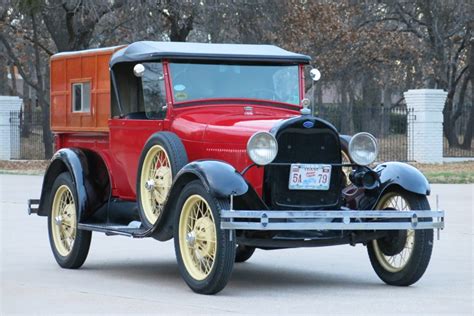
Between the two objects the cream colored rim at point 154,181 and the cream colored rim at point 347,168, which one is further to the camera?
the cream colored rim at point 347,168

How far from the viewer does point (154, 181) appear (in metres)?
10.0

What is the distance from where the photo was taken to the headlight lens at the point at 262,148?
920 cm

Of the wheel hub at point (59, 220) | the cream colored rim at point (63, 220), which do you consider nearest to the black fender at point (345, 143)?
the cream colored rim at point (63, 220)

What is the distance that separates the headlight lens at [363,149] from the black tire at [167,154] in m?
1.43

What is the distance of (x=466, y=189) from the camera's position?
23.5 metres

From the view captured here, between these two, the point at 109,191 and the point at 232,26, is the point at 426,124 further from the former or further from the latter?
the point at 109,191

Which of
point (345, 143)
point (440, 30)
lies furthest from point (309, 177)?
point (440, 30)

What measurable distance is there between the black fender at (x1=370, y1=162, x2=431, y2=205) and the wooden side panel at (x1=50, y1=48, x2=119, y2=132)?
292cm

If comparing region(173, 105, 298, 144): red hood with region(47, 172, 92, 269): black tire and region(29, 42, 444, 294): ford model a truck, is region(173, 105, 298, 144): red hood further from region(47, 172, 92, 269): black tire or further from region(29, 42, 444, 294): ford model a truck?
region(47, 172, 92, 269): black tire

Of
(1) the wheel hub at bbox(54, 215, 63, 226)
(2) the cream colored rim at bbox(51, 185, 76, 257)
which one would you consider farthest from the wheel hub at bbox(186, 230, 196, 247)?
(1) the wheel hub at bbox(54, 215, 63, 226)

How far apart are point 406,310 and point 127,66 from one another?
13.8 feet

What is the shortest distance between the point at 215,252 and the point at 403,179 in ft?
6.28

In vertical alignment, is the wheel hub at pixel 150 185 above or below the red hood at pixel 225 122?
below

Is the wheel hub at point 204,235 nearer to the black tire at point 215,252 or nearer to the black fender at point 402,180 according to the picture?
the black tire at point 215,252
